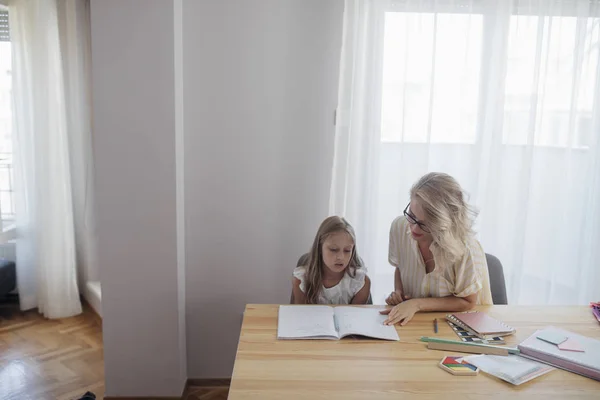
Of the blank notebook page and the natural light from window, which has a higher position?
the natural light from window

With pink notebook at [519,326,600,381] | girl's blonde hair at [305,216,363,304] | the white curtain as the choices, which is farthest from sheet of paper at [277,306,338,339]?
the white curtain

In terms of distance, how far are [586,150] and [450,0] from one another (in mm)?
1096

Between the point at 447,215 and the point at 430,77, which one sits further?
the point at 430,77

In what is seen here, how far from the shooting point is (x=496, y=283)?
2.20 m

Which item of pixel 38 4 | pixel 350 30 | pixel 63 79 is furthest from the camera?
pixel 63 79

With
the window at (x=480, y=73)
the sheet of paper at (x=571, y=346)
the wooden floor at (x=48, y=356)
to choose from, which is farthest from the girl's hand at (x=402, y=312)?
the wooden floor at (x=48, y=356)

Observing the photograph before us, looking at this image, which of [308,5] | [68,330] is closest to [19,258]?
[68,330]

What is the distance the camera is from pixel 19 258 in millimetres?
3357

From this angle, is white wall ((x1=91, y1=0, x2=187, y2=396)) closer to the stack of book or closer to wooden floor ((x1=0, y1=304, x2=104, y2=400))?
wooden floor ((x1=0, y1=304, x2=104, y2=400))

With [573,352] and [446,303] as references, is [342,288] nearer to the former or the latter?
[446,303]

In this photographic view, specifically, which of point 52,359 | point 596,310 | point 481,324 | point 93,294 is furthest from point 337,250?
point 93,294

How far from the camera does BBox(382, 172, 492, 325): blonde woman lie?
1.83 m

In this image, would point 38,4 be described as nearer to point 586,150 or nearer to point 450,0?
point 450,0

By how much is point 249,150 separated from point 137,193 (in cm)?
61
